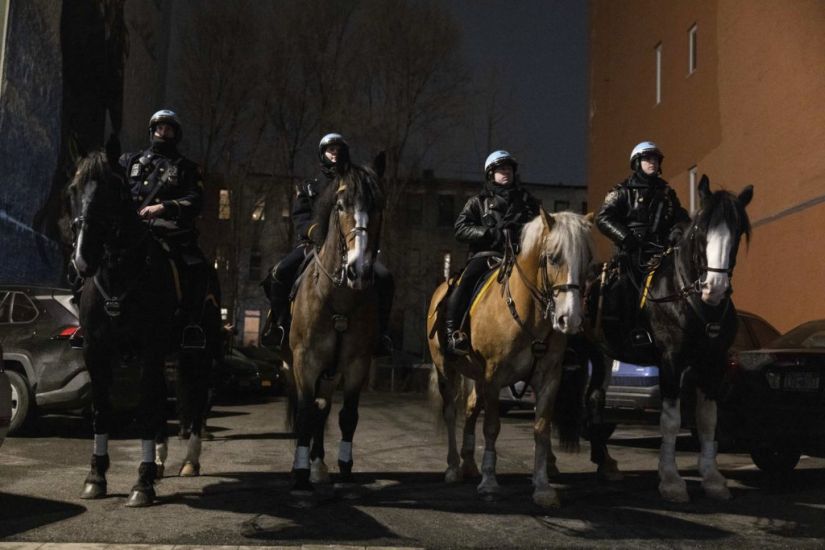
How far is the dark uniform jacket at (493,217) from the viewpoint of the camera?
8.48m

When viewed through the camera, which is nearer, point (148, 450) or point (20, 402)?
point (148, 450)

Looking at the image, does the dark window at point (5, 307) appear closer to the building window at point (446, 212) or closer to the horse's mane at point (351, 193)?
the horse's mane at point (351, 193)

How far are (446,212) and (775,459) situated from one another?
5179cm

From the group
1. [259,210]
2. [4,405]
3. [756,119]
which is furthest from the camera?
[259,210]

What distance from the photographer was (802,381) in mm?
8578

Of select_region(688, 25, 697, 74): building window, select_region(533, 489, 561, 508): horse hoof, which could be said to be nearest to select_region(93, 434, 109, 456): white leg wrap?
select_region(533, 489, 561, 508): horse hoof

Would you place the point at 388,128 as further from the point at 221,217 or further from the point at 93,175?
the point at 93,175

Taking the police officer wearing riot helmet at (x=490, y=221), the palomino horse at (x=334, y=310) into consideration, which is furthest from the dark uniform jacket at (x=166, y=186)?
the police officer wearing riot helmet at (x=490, y=221)

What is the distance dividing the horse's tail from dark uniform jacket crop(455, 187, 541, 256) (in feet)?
4.98

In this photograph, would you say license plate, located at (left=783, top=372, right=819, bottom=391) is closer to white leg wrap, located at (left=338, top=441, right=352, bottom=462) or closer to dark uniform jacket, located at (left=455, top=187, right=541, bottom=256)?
dark uniform jacket, located at (left=455, top=187, right=541, bottom=256)

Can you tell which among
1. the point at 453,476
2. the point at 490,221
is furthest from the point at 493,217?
the point at 453,476

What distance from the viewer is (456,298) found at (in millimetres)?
8367

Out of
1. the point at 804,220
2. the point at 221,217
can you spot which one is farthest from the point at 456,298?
the point at 221,217

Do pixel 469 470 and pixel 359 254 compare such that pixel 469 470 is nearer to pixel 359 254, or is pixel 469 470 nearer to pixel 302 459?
pixel 302 459
